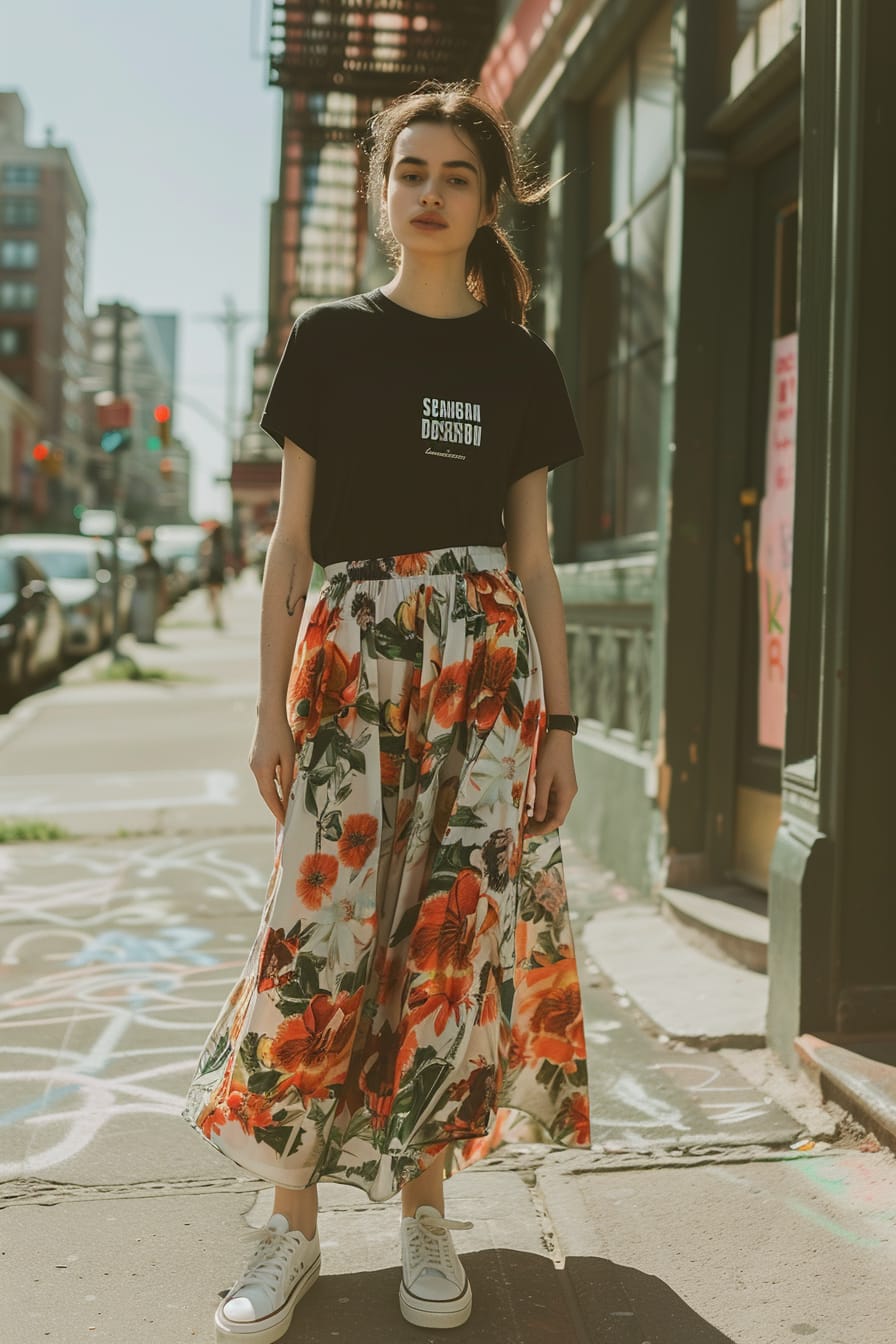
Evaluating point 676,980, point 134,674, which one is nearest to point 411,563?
point 676,980

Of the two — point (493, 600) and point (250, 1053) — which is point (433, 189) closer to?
point (493, 600)

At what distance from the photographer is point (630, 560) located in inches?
233

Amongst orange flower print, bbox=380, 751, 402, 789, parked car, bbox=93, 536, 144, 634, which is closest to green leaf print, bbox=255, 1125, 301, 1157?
orange flower print, bbox=380, 751, 402, 789

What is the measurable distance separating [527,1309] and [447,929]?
0.72 meters

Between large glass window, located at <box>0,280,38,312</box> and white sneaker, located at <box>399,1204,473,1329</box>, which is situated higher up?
large glass window, located at <box>0,280,38,312</box>

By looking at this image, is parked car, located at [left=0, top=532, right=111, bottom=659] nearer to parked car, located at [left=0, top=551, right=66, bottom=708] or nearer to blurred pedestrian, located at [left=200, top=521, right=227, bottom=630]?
parked car, located at [left=0, top=551, right=66, bottom=708]

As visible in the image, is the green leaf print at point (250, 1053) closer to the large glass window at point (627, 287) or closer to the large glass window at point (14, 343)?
the large glass window at point (627, 287)

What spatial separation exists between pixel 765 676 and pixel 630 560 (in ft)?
3.69

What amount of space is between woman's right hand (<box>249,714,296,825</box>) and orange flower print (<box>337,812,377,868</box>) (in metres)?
0.13

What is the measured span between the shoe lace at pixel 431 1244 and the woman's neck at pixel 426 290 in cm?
166

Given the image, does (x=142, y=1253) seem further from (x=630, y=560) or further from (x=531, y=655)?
(x=630, y=560)

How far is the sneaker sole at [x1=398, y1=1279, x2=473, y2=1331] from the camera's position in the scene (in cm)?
247

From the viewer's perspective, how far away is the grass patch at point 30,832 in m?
6.89

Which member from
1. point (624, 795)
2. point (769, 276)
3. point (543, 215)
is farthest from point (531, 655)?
point (543, 215)
